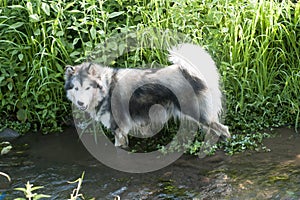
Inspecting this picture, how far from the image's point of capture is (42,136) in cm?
472

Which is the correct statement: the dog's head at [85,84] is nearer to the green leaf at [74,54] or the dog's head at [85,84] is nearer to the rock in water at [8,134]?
the green leaf at [74,54]

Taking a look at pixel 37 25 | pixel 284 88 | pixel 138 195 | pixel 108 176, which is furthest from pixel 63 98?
pixel 284 88

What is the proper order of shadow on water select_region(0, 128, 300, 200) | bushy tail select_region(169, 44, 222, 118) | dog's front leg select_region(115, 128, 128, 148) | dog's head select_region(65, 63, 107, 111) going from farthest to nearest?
dog's front leg select_region(115, 128, 128, 148), bushy tail select_region(169, 44, 222, 118), dog's head select_region(65, 63, 107, 111), shadow on water select_region(0, 128, 300, 200)

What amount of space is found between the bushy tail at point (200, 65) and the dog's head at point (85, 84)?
784 millimetres

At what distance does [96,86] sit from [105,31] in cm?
89

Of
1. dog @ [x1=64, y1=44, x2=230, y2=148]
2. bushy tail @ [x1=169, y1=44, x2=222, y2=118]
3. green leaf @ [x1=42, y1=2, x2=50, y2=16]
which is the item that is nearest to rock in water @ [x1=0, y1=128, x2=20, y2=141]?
dog @ [x1=64, y1=44, x2=230, y2=148]

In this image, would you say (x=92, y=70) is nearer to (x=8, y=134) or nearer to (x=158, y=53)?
(x=158, y=53)

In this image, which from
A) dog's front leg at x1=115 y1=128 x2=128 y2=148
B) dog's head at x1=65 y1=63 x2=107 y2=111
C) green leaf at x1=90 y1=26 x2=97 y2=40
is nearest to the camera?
dog's head at x1=65 y1=63 x2=107 y2=111

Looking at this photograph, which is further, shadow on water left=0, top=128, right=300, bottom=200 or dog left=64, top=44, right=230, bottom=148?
dog left=64, top=44, right=230, bottom=148

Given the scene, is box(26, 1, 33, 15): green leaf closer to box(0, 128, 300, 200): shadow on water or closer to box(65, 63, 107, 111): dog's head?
box(65, 63, 107, 111): dog's head

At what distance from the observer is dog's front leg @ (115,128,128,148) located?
171 inches

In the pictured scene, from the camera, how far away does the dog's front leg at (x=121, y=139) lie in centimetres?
433

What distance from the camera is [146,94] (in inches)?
163

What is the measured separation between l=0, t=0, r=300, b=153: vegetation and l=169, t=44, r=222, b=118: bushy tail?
0.16 meters
